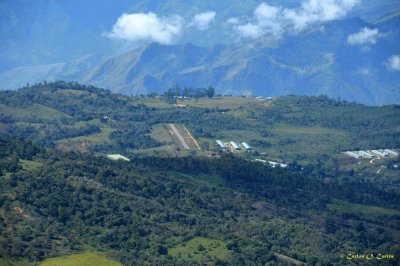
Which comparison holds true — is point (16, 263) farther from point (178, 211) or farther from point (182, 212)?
point (182, 212)

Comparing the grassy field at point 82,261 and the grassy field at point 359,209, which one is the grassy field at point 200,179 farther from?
the grassy field at point 82,261

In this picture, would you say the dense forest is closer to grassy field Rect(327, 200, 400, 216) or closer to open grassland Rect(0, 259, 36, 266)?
grassy field Rect(327, 200, 400, 216)

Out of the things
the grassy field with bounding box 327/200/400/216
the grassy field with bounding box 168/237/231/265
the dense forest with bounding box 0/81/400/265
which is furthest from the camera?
the grassy field with bounding box 327/200/400/216

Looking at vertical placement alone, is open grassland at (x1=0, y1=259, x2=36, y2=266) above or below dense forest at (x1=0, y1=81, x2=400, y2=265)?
below

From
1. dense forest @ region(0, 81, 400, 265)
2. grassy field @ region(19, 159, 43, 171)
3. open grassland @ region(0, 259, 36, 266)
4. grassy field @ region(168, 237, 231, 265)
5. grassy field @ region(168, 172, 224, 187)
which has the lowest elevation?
open grassland @ region(0, 259, 36, 266)

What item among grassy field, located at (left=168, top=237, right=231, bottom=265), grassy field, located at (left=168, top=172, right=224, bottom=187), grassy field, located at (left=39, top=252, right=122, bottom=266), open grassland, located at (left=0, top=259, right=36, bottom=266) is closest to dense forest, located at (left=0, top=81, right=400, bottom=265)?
grassy field, located at (left=168, top=237, right=231, bottom=265)

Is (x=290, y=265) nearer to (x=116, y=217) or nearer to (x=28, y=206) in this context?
(x=116, y=217)

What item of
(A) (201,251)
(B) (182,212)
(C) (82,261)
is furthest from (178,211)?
(C) (82,261)
